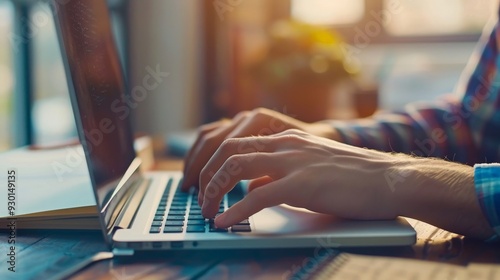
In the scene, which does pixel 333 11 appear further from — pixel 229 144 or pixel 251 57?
pixel 229 144

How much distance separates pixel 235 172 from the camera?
1.95 ft

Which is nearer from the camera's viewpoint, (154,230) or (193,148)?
(154,230)

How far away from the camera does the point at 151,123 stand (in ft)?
8.21

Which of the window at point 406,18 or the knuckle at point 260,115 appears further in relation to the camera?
the window at point 406,18

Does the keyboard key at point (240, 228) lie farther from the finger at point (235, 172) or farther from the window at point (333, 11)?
the window at point (333, 11)

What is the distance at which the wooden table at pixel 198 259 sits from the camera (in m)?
0.50

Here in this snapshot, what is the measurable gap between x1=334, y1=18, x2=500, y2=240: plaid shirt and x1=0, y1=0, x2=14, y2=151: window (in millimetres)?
1090

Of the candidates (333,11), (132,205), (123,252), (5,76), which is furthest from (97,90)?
(333,11)

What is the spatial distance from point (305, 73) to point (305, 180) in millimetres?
1154

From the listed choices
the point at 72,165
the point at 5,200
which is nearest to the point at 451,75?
the point at 72,165

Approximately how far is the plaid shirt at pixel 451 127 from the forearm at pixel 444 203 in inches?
18.0

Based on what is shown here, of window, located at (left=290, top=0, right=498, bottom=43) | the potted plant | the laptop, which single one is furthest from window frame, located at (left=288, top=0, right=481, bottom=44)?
the laptop

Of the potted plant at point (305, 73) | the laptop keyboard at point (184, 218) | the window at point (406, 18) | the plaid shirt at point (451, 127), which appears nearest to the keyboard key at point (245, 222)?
the laptop keyboard at point (184, 218)

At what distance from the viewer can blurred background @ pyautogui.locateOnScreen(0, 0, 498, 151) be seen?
1.78 meters
